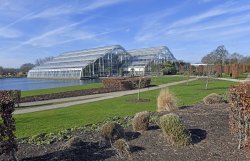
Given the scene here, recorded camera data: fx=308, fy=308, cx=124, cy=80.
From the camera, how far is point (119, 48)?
7069cm

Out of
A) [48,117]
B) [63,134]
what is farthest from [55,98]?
[63,134]

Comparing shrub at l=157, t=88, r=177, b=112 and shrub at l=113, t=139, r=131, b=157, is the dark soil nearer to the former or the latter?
shrub at l=113, t=139, r=131, b=157

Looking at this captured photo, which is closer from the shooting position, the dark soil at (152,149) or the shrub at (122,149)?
the dark soil at (152,149)

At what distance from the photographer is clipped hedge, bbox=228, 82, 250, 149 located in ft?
21.2

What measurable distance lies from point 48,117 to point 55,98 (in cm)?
876

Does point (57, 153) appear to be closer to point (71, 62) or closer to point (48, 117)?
point (48, 117)

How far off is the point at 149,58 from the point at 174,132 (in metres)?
66.4

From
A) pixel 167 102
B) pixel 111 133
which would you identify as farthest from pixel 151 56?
pixel 111 133

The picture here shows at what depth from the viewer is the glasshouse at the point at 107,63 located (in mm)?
64875

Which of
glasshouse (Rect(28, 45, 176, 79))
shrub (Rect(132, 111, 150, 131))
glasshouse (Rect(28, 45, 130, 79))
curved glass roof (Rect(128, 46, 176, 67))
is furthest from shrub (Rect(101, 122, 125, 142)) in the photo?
curved glass roof (Rect(128, 46, 176, 67))

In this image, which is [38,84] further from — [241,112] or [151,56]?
[241,112]

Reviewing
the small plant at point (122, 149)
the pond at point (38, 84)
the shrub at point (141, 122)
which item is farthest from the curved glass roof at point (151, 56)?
the small plant at point (122, 149)

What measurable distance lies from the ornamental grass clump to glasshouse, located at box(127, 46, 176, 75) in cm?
5975

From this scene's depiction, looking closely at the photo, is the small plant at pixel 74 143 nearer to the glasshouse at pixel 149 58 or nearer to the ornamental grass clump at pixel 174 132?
the ornamental grass clump at pixel 174 132
